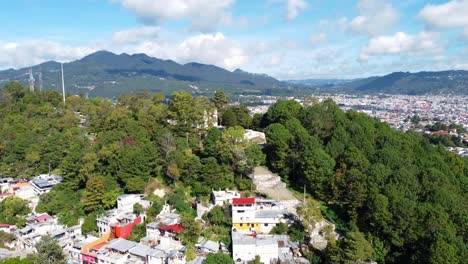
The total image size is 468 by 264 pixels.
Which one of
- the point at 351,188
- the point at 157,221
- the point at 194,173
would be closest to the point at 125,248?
the point at 157,221

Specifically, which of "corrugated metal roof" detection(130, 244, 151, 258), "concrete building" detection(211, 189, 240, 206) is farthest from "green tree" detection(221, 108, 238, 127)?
"corrugated metal roof" detection(130, 244, 151, 258)

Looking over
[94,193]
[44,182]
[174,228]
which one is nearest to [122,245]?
[174,228]

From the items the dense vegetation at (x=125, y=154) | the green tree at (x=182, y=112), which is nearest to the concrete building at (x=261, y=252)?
the dense vegetation at (x=125, y=154)

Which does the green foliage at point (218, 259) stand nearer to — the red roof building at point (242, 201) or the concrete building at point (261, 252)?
the concrete building at point (261, 252)

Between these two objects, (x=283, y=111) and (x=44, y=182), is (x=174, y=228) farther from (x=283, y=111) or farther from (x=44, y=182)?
(x=283, y=111)

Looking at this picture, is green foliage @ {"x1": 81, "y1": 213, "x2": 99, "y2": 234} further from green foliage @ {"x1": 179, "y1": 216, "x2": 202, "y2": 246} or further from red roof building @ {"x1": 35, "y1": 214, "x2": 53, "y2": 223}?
green foliage @ {"x1": 179, "y1": 216, "x2": 202, "y2": 246}

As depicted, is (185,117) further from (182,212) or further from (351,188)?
(351,188)

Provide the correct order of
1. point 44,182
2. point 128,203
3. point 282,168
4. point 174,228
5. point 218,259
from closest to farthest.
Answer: point 218,259 < point 174,228 < point 128,203 < point 282,168 < point 44,182
